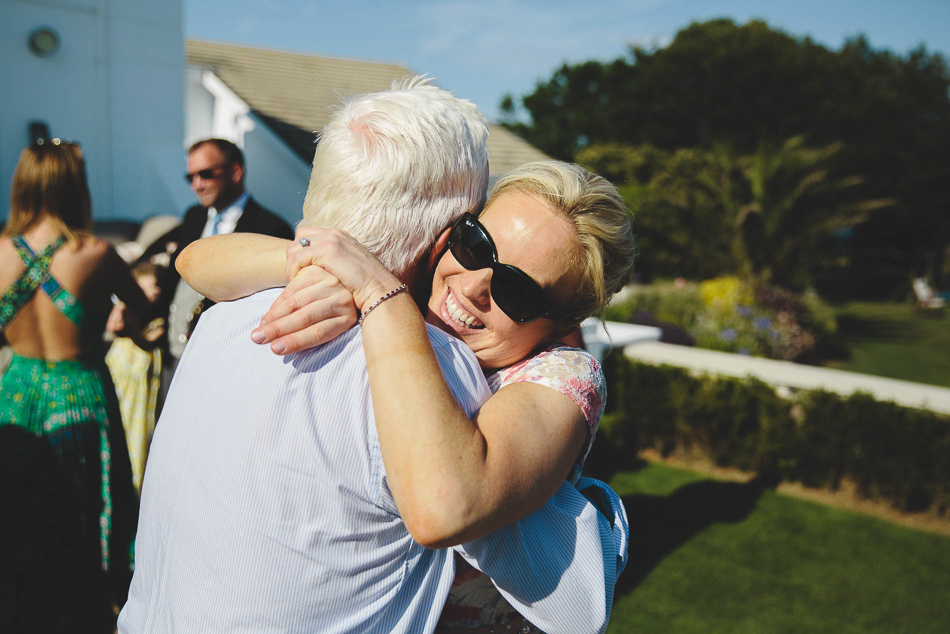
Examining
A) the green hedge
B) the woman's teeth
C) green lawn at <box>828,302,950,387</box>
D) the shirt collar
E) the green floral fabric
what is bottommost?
green lawn at <box>828,302,950,387</box>

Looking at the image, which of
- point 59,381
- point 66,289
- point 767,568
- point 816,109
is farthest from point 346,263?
point 816,109

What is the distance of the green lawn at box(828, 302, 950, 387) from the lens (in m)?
12.0

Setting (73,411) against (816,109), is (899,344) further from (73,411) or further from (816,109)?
(816,109)

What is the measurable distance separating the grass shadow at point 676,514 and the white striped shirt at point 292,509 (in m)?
3.79

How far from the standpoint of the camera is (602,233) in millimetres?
1390

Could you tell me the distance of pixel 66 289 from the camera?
3.33 metres

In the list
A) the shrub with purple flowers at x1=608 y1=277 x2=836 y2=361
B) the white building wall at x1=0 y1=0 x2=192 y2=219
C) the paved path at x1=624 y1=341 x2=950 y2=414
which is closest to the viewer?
the paved path at x1=624 y1=341 x2=950 y2=414

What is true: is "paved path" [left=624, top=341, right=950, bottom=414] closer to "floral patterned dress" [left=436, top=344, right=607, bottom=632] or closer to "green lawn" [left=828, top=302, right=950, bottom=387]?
"green lawn" [left=828, top=302, right=950, bottom=387]

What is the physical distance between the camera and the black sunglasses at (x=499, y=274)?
4.34ft

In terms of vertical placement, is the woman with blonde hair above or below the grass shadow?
above

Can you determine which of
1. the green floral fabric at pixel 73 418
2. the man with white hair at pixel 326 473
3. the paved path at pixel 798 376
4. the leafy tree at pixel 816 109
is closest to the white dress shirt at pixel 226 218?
the green floral fabric at pixel 73 418

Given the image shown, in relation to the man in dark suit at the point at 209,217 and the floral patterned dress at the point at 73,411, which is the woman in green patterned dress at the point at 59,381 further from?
the man in dark suit at the point at 209,217

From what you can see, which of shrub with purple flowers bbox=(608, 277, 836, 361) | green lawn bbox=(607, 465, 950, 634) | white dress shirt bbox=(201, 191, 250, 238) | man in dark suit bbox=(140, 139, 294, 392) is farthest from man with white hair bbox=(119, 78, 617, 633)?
shrub with purple flowers bbox=(608, 277, 836, 361)

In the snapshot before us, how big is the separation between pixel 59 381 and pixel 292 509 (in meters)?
3.00
